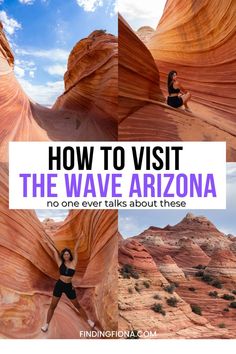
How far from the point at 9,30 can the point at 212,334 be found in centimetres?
359

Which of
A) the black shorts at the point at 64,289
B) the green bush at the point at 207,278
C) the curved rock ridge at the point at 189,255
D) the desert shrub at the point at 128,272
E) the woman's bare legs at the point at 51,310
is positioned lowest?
the woman's bare legs at the point at 51,310

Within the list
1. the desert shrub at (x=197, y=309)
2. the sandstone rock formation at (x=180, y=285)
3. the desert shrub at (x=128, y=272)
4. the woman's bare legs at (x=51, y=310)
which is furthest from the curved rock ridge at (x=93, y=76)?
the desert shrub at (x=197, y=309)

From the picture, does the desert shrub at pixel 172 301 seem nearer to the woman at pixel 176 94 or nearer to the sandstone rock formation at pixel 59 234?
the sandstone rock formation at pixel 59 234

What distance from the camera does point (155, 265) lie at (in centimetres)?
510

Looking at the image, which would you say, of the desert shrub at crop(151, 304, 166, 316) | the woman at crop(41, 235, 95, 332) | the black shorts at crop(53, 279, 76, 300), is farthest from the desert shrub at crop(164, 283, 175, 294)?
the black shorts at crop(53, 279, 76, 300)

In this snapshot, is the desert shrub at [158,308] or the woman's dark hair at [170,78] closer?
the desert shrub at [158,308]

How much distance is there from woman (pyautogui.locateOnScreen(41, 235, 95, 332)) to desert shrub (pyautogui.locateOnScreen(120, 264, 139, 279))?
48 cm

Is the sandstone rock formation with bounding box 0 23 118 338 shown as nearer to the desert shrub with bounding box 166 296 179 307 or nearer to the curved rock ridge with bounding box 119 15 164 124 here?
the curved rock ridge with bounding box 119 15 164 124

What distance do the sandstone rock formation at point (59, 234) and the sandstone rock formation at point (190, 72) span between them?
0.64ft

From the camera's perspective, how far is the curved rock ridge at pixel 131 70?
5094 mm

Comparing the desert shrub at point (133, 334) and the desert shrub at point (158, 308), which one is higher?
the desert shrub at point (158, 308)

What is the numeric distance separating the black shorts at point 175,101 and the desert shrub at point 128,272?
162 cm

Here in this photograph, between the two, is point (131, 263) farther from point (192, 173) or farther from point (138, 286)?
point (192, 173)

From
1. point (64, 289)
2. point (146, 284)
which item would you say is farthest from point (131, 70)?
point (64, 289)
